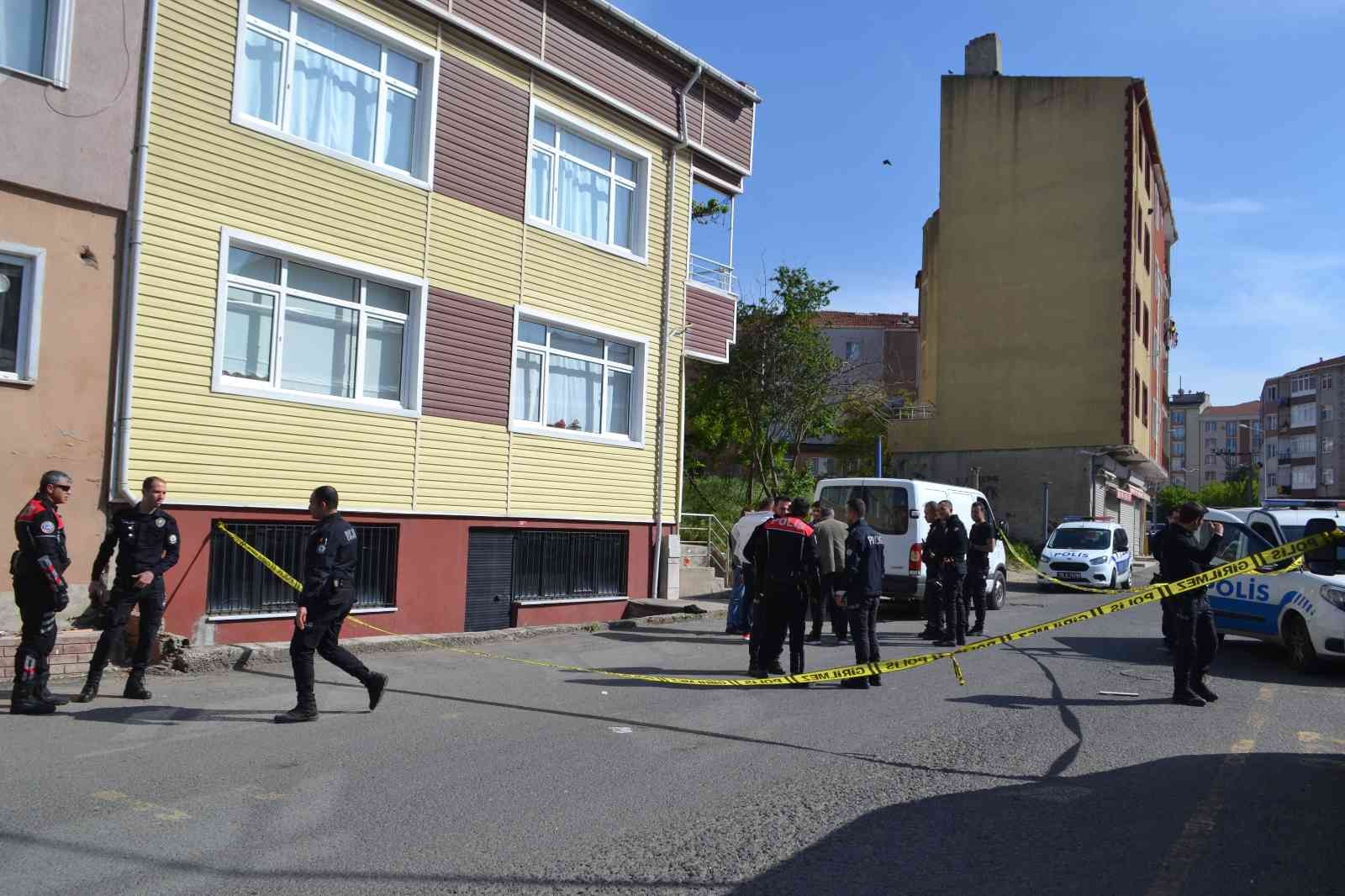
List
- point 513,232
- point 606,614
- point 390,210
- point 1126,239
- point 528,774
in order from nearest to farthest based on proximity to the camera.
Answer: point 528,774 < point 390,210 < point 513,232 < point 606,614 < point 1126,239

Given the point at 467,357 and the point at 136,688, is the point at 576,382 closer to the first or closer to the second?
the point at 467,357

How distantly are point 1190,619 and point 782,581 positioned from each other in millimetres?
3430

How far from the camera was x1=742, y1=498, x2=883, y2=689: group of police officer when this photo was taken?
32.2 feet

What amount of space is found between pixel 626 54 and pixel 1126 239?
25.5 metres

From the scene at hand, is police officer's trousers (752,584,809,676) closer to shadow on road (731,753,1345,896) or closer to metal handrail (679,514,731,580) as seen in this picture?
shadow on road (731,753,1345,896)

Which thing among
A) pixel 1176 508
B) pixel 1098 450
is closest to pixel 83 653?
pixel 1176 508

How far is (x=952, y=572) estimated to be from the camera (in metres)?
12.8

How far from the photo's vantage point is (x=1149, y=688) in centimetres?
989

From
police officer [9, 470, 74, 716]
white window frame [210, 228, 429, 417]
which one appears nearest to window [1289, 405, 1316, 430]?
white window frame [210, 228, 429, 417]

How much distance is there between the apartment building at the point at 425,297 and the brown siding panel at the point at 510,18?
3cm

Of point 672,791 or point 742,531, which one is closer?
point 672,791

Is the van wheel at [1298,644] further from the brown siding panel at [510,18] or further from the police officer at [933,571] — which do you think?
the brown siding panel at [510,18]

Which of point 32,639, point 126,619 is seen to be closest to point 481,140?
point 126,619

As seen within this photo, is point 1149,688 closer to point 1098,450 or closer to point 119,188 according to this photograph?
point 119,188
